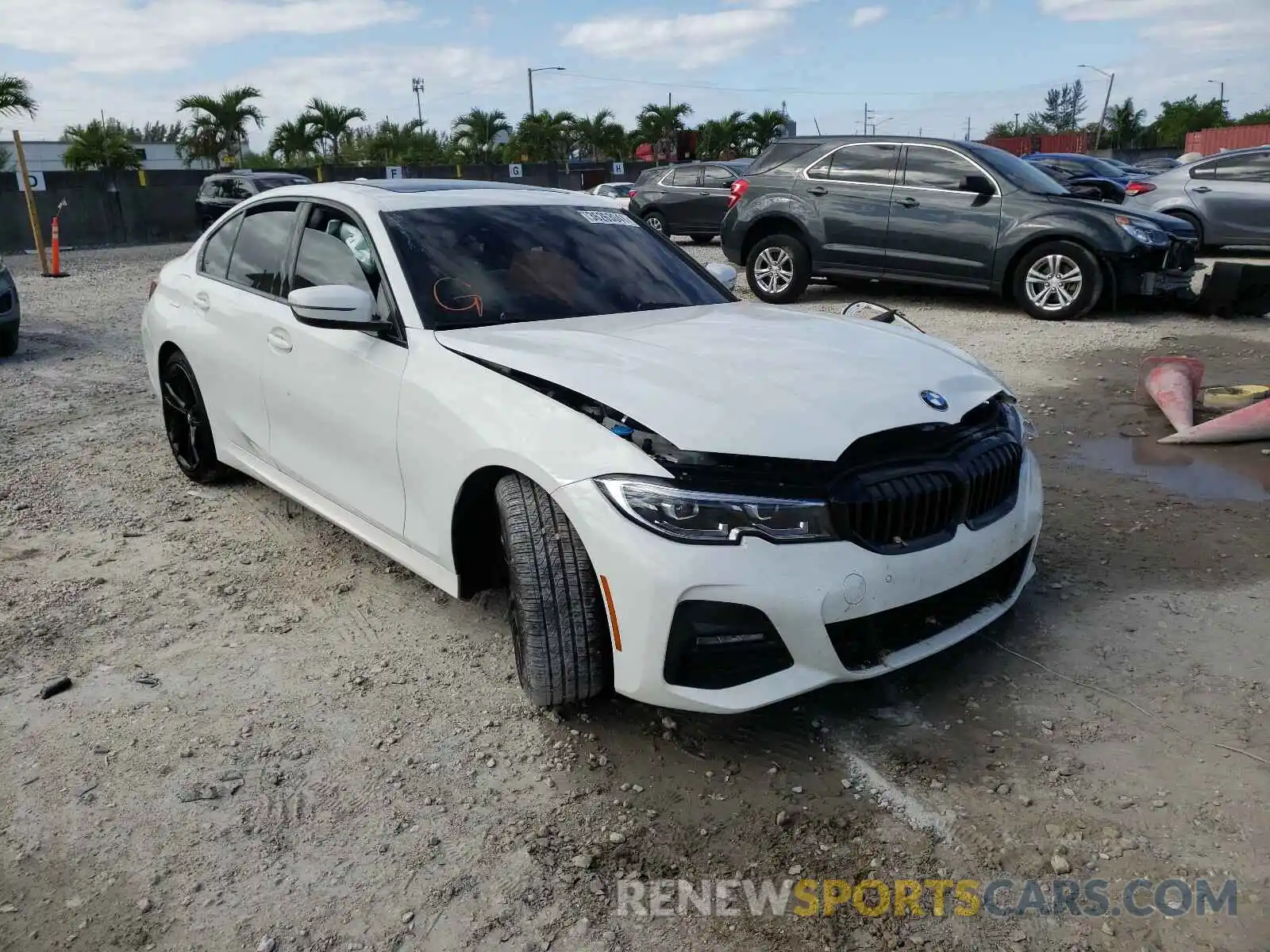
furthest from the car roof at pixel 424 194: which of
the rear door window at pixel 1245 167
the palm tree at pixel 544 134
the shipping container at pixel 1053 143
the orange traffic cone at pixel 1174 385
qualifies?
the shipping container at pixel 1053 143

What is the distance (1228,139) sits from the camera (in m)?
43.3

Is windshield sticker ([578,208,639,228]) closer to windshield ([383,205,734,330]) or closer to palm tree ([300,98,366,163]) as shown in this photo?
windshield ([383,205,734,330])

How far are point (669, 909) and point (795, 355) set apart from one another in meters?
1.67

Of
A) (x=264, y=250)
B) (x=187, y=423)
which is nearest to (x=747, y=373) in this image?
(x=264, y=250)

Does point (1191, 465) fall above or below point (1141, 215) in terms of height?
below

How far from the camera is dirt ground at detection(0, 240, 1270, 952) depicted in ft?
7.66


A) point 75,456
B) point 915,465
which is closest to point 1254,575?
point 915,465

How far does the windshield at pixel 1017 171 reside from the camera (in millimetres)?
9719

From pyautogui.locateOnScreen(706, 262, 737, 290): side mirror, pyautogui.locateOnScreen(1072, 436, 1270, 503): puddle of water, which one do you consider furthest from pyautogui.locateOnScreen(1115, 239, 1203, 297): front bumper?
pyautogui.locateOnScreen(706, 262, 737, 290): side mirror

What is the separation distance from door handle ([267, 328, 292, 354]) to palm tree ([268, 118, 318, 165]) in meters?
36.6

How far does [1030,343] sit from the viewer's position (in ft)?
28.7

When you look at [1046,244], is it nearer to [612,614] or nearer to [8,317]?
[612,614]

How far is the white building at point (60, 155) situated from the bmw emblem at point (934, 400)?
46.4 metres

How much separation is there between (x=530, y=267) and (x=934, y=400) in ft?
5.33
